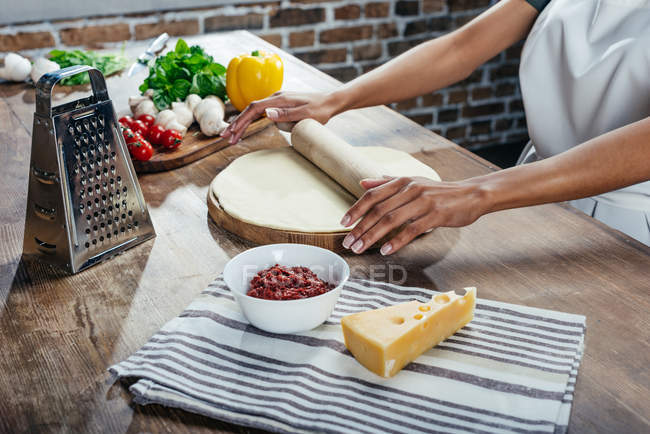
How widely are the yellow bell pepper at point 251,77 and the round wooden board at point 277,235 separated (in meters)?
0.58

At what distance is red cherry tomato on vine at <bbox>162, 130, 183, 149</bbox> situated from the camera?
140 cm

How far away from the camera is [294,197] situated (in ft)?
3.89

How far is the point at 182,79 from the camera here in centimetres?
165

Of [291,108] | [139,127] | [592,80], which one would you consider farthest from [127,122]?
[592,80]

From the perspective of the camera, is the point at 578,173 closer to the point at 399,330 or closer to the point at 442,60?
the point at 399,330

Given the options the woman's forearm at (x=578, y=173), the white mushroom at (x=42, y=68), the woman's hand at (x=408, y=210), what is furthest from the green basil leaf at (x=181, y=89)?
the woman's forearm at (x=578, y=173)

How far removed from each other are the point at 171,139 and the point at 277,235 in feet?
1.51

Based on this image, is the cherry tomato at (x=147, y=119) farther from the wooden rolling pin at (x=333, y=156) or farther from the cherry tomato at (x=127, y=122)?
the wooden rolling pin at (x=333, y=156)

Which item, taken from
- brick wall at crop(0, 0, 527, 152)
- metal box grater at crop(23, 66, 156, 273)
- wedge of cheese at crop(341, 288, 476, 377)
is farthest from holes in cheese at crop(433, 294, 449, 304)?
brick wall at crop(0, 0, 527, 152)

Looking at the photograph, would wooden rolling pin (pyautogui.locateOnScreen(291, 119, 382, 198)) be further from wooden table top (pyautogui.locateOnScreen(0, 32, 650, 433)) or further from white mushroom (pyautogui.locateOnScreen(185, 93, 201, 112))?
white mushroom (pyautogui.locateOnScreen(185, 93, 201, 112))

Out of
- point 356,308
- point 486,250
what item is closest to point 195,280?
point 356,308

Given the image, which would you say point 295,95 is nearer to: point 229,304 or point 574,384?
point 229,304

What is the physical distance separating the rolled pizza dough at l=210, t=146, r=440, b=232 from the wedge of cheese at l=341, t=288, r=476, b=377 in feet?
0.95

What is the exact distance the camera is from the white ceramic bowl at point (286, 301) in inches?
31.7
